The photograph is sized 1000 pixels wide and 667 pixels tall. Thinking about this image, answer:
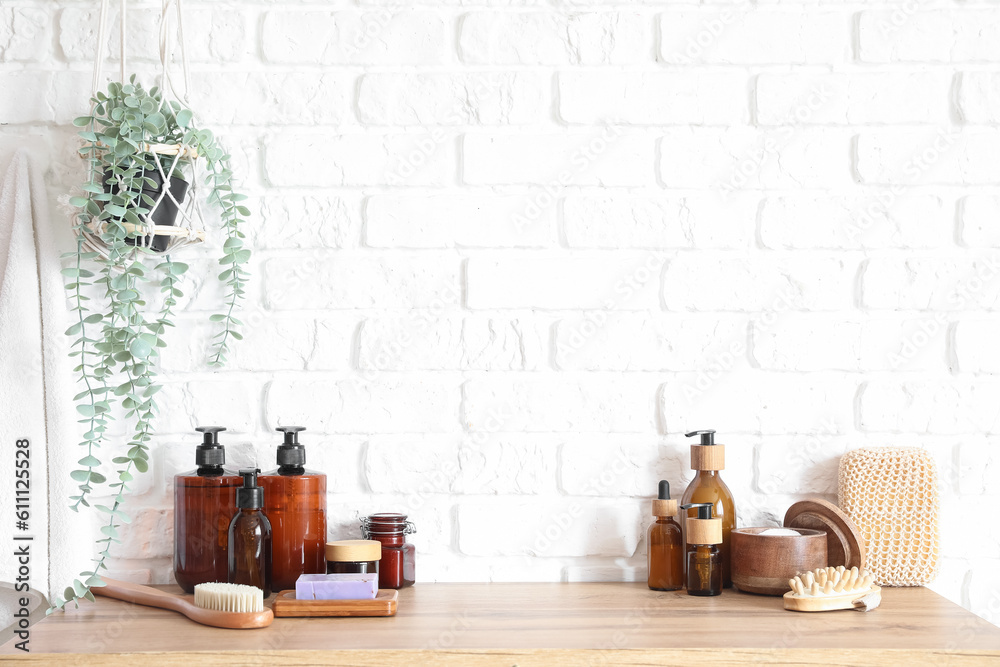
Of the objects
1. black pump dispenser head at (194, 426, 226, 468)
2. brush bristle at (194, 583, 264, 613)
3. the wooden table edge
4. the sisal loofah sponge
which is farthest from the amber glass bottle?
the sisal loofah sponge

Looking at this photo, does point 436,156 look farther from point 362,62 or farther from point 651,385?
point 651,385

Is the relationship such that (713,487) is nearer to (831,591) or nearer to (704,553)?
(704,553)

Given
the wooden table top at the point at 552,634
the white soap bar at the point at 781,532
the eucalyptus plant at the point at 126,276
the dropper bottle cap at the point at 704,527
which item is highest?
the eucalyptus plant at the point at 126,276

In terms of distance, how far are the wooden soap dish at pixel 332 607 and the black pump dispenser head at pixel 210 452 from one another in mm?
217

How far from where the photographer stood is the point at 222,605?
93 centimetres

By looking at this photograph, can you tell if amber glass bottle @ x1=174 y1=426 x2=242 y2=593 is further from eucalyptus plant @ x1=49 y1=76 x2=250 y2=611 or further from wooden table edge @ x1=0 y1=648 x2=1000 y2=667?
wooden table edge @ x1=0 y1=648 x2=1000 y2=667

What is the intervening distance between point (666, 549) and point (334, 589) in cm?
45

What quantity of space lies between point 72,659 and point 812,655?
0.78 metres

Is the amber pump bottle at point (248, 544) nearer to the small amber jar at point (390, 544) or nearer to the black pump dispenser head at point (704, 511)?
the small amber jar at point (390, 544)

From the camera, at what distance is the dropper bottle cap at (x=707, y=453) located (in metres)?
1.09

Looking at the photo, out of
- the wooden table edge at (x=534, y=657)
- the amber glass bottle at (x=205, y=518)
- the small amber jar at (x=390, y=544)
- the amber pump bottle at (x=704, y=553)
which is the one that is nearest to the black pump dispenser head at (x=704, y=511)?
the amber pump bottle at (x=704, y=553)

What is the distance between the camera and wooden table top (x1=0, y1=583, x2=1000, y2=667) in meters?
0.83

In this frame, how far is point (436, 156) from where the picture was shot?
1175mm

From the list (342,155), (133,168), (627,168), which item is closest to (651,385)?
(627,168)
